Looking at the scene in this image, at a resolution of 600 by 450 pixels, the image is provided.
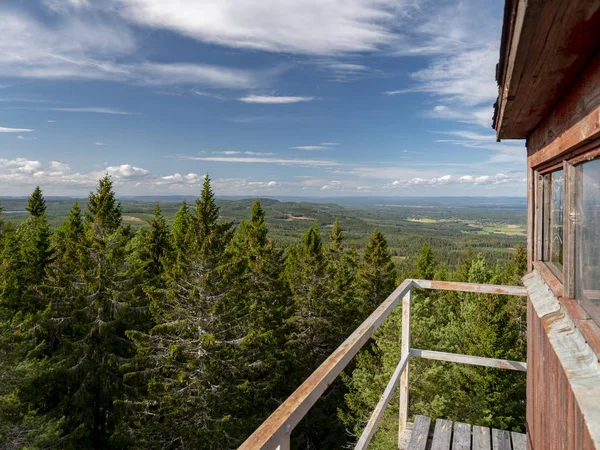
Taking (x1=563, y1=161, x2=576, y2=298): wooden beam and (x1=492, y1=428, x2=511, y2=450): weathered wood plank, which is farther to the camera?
(x1=492, y1=428, x2=511, y2=450): weathered wood plank

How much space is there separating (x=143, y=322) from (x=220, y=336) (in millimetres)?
4919

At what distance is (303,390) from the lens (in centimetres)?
106

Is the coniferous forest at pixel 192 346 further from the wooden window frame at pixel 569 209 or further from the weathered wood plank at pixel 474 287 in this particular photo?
the wooden window frame at pixel 569 209

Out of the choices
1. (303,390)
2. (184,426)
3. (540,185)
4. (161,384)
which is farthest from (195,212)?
(303,390)

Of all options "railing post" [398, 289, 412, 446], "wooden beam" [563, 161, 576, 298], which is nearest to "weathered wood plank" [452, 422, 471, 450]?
"railing post" [398, 289, 412, 446]

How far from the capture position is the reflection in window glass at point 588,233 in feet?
4.87

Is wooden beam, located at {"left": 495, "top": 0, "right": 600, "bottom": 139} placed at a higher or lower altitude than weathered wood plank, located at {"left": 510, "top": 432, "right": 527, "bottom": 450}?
higher

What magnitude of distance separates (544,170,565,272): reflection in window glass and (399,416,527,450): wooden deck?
153cm

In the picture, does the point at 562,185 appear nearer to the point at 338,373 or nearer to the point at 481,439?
the point at 338,373

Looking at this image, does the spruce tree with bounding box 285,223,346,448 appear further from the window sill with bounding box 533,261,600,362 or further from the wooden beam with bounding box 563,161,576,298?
the wooden beam with bounding box 563,161,576,298

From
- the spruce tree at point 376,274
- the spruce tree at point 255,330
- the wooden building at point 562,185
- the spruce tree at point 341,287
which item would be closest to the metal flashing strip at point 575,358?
the wooden building at point 562,185

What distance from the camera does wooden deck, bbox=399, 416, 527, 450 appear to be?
3.01m

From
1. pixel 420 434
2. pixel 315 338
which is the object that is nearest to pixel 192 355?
pixel 315 338

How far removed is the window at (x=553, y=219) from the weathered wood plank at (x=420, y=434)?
1662 mm
